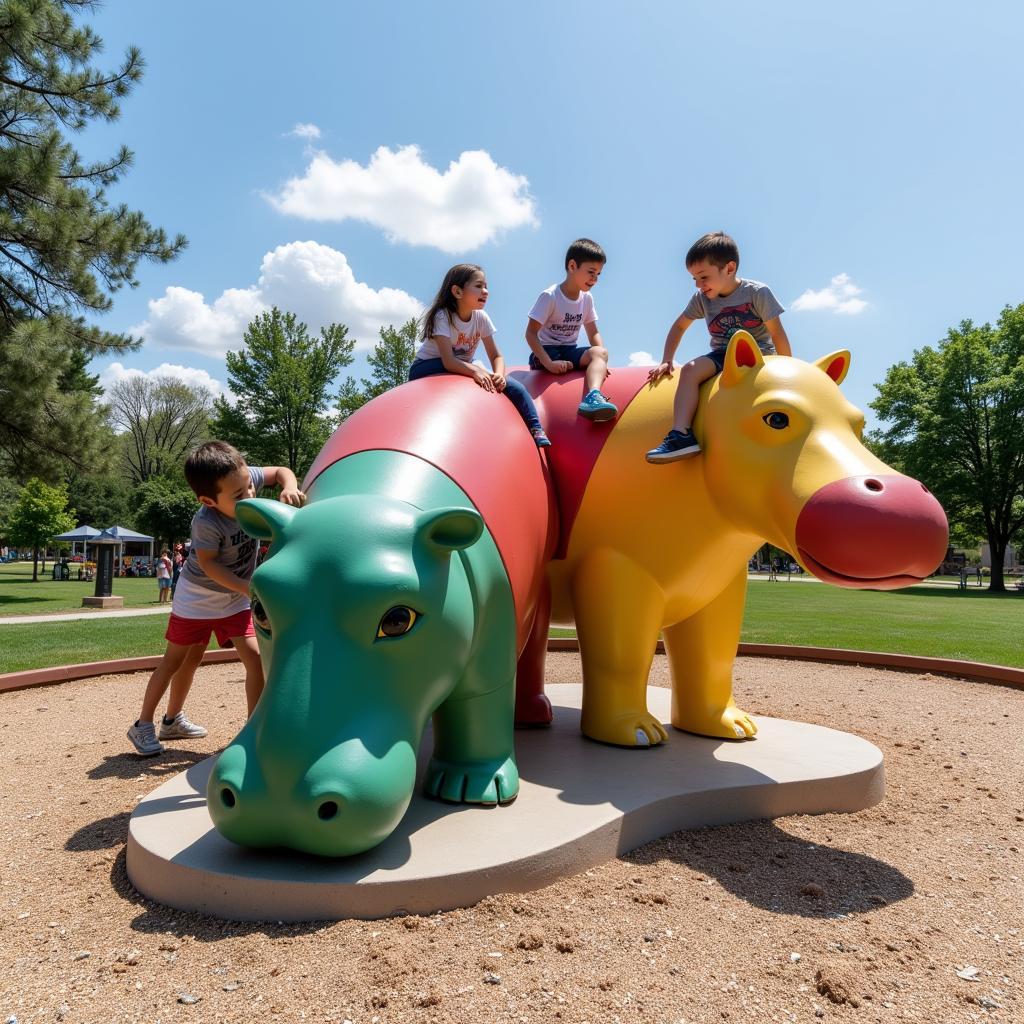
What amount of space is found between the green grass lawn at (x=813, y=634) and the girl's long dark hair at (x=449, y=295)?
735 centimetres

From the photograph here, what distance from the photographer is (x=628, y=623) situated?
4637mm

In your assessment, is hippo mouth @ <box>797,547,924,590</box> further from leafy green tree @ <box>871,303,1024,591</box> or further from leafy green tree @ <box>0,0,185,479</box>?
leafy green tree @ <box>871,303,1024,591</box>

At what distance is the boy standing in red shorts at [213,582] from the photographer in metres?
4.52

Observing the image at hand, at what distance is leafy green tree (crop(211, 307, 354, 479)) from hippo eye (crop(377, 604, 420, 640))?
28383 millimetres

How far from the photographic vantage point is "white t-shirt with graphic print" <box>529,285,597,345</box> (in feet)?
17.5

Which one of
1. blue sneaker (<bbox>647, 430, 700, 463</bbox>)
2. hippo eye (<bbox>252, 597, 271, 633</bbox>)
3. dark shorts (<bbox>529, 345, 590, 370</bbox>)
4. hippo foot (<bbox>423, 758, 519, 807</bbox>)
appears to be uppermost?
dark shorts (<bbox>529, 345, 590, 370</bbox>)

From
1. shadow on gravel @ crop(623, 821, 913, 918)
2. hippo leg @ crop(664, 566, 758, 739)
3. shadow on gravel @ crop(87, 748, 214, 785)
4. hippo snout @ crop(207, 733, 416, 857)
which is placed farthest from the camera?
hippo leg @ crop(664, 566, 758, 739)

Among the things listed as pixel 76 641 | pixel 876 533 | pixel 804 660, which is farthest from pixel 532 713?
pixel 76 641

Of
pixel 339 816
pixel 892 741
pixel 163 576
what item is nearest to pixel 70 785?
pixel 339 816

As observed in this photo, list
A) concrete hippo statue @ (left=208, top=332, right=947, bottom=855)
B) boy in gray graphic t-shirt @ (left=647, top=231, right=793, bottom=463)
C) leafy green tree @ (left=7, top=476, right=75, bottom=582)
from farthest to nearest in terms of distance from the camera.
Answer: leafy green tree @ (left=7, top=476, right=75, bottom=582) < boy in gray graphic t-shirt @ (left=647, top=231, right=793, bottom=463) < concrete hippo statue @ (left=208, top=332, right=947, bottom=855)

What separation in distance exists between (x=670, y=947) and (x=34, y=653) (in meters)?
10.6

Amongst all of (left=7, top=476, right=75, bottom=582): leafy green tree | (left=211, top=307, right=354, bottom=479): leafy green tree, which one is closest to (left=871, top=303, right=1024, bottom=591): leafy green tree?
(left=211, top=307, right=354, bottom=479): leafy green tree

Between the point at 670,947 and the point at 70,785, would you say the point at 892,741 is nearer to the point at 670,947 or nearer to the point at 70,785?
the point at 670,947

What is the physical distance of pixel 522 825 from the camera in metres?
3.48
